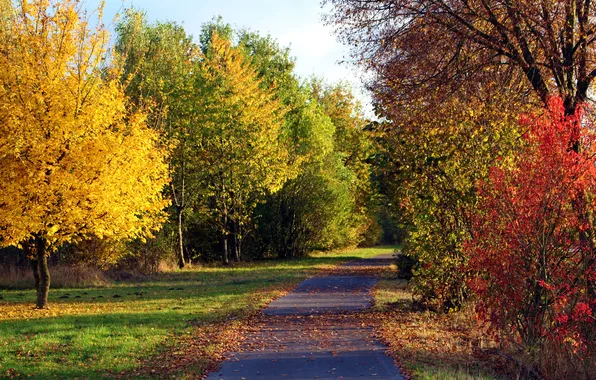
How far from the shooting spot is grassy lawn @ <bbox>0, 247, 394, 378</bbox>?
32.6 ft

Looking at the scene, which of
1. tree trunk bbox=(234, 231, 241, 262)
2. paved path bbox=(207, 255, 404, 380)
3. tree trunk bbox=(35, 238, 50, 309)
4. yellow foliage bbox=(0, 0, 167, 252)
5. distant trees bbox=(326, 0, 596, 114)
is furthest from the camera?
tree trunk bbox=(234, 231, 241, 262)

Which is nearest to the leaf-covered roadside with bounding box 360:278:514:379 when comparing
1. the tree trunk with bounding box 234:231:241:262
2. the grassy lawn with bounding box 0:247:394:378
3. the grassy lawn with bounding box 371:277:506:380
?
the grassy lawn with bounding box 371:277:506:380

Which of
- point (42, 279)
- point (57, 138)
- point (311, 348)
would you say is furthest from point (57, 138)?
point (311, 348)

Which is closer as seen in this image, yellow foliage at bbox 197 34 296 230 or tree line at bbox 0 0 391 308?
tree line at bbox 0 0 391 308

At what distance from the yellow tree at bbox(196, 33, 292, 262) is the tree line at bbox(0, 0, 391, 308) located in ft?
0.25

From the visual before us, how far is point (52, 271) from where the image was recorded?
24.8 m

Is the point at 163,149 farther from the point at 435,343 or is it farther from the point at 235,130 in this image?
the point at 435,343

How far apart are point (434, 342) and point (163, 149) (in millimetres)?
13157

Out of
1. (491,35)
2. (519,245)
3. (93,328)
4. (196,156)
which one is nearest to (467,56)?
(491,35)

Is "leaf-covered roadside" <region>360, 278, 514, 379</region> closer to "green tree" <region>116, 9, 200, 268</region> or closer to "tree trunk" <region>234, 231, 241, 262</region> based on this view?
"green tree" <region>116, 9, 200, 268</region>

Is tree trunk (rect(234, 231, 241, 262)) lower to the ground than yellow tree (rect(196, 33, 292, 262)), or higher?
lower

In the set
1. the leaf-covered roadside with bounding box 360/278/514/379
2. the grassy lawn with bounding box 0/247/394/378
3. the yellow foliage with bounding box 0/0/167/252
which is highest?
the yellow foliage with bounding box 0/0/167/252

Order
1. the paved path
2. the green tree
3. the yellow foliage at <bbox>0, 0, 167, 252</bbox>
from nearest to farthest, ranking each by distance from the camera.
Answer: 1. the paved path
2. the yellow foliage at <bbox>0, 0, 167, 252</bbox>
3. the green tree

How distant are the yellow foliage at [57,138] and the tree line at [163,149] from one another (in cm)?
4
